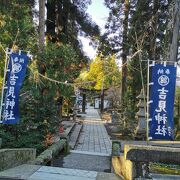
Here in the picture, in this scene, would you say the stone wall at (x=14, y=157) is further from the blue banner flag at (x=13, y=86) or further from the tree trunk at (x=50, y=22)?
the tree trunk at (x=50, y=22)

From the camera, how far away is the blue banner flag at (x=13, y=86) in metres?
11.6

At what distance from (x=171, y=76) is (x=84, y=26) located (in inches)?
518

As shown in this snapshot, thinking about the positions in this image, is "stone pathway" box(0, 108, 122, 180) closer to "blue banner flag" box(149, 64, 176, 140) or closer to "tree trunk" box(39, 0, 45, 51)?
"blue banner flag" box(149, 64, 176, 140)

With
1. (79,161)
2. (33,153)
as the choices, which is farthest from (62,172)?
(79,161)

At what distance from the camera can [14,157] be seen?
29.2 feet

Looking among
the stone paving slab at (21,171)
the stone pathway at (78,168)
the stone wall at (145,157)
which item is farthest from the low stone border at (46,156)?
the stone wall at (145,157)

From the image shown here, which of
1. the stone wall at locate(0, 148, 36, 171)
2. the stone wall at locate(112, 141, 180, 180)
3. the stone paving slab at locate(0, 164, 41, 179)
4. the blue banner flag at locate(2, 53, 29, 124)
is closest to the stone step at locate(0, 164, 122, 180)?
the stone paving slab at locate(0, 164, 41, 179)

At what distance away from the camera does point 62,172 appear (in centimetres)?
862

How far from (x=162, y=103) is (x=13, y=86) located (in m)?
4.47

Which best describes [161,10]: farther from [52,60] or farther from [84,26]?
[52,60]

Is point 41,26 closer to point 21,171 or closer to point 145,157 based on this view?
point 21,171

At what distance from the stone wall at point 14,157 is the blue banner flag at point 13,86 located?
2.13m

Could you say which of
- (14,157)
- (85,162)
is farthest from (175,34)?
(14,157)

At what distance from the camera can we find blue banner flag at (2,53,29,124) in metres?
11.6
